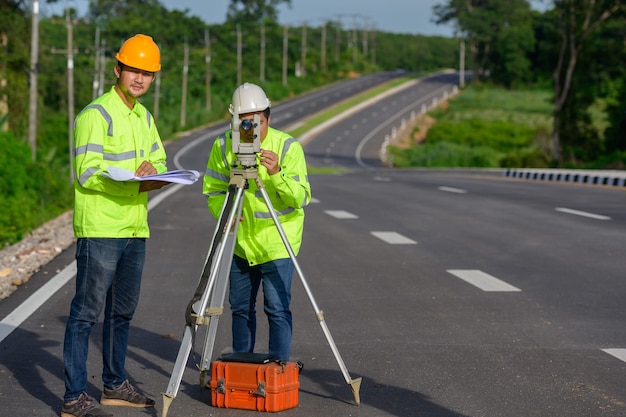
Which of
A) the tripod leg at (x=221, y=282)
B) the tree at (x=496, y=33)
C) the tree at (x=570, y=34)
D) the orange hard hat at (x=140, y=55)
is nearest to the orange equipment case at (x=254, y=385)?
the tripod leg at (x=221, y=282)

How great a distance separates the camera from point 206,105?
118938 mm

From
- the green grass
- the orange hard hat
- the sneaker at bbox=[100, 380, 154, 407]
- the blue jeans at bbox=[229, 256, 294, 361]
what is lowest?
the green grass

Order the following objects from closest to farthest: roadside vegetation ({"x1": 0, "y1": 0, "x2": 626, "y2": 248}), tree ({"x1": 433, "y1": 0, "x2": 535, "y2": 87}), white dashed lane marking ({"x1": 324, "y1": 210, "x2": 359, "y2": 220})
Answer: white dashed lane marking ({"x1": 324, "y1": 210, "x2": 359, "y2": 220}) < roadside vegetation ({"x1": 0, "y1": 0, "x2": 626, "y2": 248}) < tree ({"x1": 433, "y1": 0, "x2": 535, "y2": 87})

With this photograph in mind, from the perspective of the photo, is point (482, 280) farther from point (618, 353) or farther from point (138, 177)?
point (138, 177)

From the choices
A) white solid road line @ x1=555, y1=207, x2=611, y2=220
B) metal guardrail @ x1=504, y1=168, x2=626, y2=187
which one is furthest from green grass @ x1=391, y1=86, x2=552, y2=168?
white solid road line @ x1=555, y1=207, x2=611, y2=220

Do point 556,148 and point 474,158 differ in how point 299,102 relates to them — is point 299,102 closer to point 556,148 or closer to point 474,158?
point 474,158

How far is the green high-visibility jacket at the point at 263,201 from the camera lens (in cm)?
682

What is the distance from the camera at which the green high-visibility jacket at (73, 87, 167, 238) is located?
6.42 meters

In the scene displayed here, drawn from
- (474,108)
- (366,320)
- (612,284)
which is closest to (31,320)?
(366,320)

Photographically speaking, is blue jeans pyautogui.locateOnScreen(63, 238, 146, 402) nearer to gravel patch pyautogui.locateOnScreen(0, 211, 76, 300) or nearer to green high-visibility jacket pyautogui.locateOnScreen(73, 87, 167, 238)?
green high-visibility jacket pyautogui.locateOnScreen(73, 87, 167, 238)

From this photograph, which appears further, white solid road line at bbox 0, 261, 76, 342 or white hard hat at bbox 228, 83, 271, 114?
white solid road line at bbox 0, 261, 76, 342

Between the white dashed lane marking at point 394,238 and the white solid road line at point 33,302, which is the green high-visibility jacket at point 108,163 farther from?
the white dashed lane marking at point 394,238

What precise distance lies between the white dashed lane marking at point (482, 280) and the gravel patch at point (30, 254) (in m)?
4.45

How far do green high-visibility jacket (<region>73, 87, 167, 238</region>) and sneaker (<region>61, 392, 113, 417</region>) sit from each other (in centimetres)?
86
